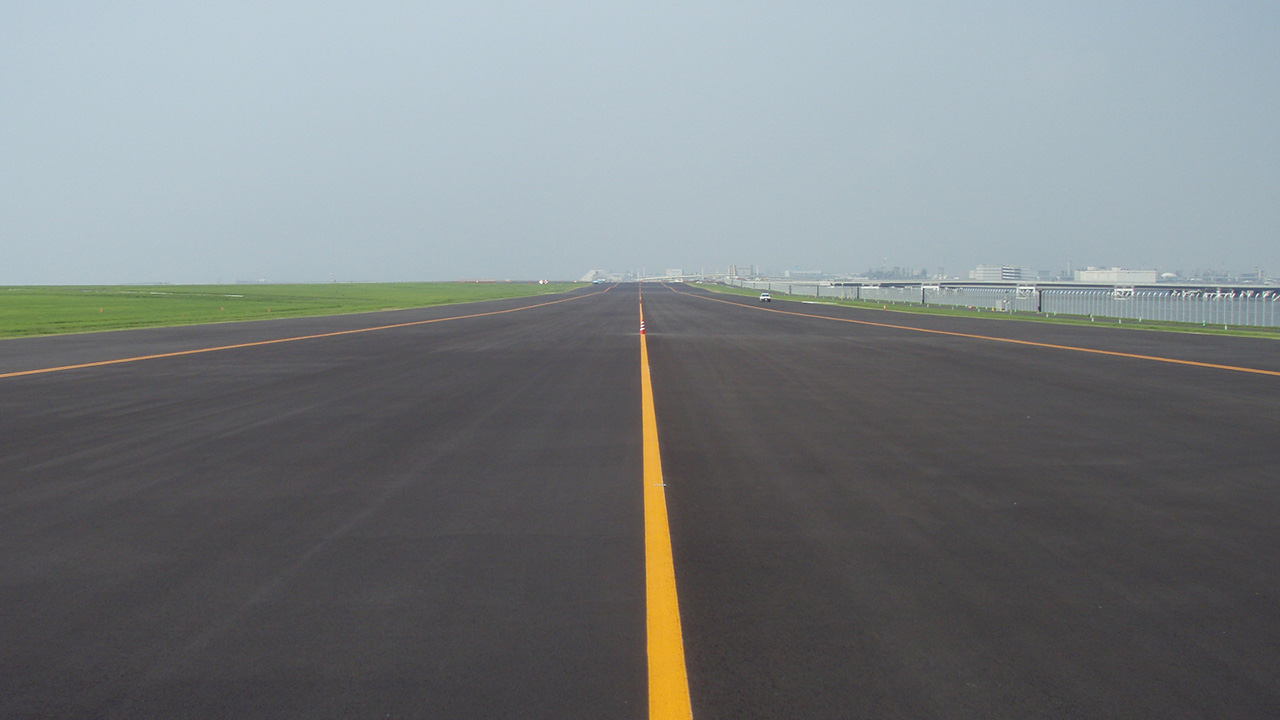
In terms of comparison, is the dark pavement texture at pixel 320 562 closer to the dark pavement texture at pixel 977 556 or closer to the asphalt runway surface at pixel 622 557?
the asphalt runway surface at pixel 622 557

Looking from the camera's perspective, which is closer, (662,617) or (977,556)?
(662,617)

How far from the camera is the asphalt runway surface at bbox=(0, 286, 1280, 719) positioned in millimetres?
3359

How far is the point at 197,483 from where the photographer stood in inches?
274

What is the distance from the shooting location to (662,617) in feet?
13.2

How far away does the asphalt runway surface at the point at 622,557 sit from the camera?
336 cm

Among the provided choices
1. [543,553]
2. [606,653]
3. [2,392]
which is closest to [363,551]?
[543,553]

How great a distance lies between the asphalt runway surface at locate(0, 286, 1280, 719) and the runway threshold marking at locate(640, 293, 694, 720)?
0.20ft

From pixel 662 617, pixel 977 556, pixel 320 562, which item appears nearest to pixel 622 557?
pixel 662 617

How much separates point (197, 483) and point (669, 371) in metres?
10.3

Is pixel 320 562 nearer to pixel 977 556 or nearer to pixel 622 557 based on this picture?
pixel 622 557

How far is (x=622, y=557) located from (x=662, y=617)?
0.95m

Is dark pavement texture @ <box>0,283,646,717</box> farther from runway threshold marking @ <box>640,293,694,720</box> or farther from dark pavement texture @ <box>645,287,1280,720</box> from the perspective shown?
dark pavement texture @ <box>645,287,1280,720</box>

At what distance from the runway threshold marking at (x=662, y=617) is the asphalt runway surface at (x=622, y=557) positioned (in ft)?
0.20

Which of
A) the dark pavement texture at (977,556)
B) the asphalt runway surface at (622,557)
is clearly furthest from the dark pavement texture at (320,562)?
the dark pavement texture at (977,556)
